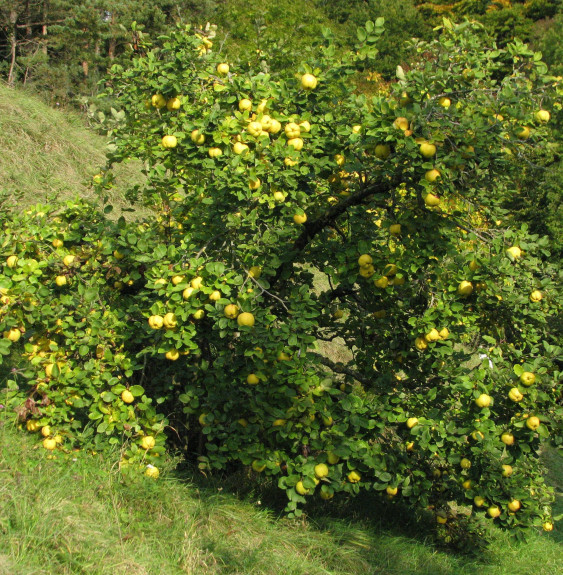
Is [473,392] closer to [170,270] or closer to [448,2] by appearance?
[170,270]

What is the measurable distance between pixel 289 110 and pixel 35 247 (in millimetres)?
1484

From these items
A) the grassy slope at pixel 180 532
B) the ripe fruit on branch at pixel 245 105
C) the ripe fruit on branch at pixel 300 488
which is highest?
the ripe fruit on branch at pixel 245 105

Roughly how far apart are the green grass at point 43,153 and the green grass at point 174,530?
4.05 m

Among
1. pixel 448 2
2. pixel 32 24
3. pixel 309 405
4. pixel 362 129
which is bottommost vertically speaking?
pixel 309 405

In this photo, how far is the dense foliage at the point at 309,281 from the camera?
283cm

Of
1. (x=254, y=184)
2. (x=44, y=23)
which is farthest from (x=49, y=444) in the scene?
(x=44, y=23)

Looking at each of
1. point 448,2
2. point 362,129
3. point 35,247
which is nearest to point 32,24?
point 35,247

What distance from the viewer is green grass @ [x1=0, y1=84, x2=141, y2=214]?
264 inches

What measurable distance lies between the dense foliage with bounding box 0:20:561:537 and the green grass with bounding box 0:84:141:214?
136 inches

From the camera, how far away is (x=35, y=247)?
330 centimetres

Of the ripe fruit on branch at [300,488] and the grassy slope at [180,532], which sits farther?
the ripe fruit on branch at [300,488]

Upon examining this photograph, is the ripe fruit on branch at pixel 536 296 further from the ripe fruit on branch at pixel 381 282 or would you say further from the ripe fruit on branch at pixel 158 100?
the ripe fruit on branch at pixel 158 100

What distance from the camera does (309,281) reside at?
357 cm

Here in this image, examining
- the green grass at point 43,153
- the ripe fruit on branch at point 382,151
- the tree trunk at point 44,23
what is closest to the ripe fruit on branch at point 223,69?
the ripe fruit on branch at point 382,151
